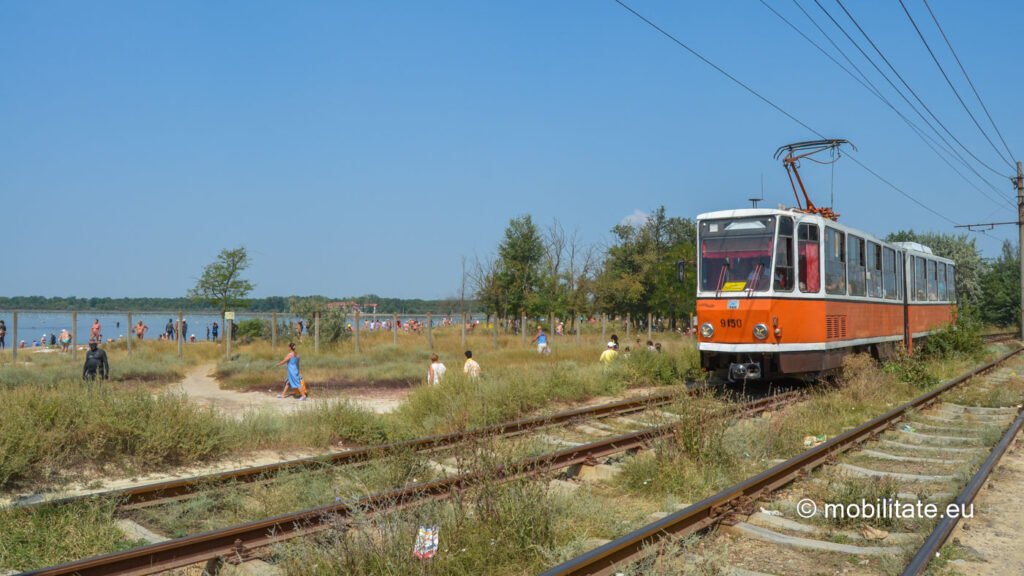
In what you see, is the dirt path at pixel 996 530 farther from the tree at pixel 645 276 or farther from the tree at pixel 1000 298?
the tree at pixel 1000 298

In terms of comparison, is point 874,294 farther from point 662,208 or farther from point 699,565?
point 662,208

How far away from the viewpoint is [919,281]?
22.1 m

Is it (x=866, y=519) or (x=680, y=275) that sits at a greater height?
(x=680, y=275)

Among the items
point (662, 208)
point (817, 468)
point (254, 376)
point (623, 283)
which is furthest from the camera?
point (662, 208)

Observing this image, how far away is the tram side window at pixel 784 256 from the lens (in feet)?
46.3

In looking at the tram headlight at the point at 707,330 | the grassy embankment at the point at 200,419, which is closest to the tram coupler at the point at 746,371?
the tram headlight at the point at 707,330

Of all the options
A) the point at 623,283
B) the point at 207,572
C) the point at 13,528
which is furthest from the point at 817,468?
the point at 623,283

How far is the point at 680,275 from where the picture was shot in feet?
48.9

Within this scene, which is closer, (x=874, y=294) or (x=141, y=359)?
(x=874, y=294)

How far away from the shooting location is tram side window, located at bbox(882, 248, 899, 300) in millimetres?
18453

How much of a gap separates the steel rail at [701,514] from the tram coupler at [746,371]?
394 centimetres

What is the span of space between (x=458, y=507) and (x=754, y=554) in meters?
2.26

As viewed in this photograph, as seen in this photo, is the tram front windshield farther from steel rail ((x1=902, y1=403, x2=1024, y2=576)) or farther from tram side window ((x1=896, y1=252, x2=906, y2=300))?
tram side window ((x1=896, y1=252, x2=906, y2=300))

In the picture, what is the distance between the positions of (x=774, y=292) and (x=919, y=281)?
10427mm
